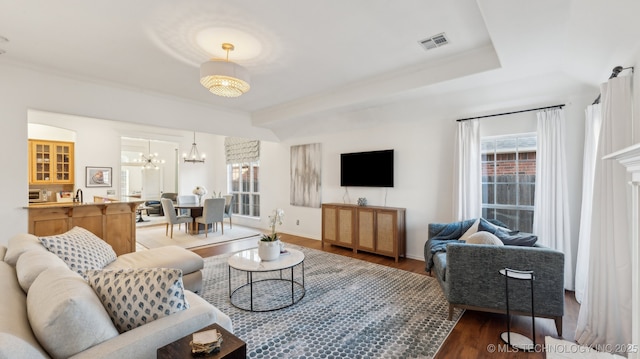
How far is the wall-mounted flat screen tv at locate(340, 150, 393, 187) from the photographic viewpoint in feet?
15.9

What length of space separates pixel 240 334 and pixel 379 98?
11.0ft

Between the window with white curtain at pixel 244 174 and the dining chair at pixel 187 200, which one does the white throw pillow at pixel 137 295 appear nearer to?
the window with white curtain at pixel 244 174

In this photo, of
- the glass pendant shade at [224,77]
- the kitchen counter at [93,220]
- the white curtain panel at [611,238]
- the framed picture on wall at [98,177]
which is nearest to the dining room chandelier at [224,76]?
the glass pendant shade at [224,77]

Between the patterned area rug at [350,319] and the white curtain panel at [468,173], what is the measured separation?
3.80 feet

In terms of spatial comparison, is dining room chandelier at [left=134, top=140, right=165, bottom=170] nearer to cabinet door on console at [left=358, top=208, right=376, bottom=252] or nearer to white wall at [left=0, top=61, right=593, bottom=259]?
white wall at [left=0, top=61, right=593, bottom=259]

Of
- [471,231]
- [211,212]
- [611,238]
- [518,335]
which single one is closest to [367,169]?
[471,231]

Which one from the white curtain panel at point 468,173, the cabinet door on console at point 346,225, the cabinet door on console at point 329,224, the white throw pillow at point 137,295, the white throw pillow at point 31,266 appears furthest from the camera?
the cabinet door on console at point 329,224

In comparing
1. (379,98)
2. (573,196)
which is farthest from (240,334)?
(573,196)

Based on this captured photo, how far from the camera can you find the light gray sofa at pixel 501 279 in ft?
7.40

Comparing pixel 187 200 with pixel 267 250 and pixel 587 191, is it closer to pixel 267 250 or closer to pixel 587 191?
pixel 267 250

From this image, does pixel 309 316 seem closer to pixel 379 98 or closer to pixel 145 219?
pixel 379 98

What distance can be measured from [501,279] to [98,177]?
8.42 metres

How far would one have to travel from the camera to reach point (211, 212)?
21.0 feet

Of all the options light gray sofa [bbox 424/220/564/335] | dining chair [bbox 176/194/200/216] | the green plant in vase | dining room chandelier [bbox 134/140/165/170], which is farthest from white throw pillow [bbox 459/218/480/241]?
dining room chandelier [bbox 134/140/165/170]
